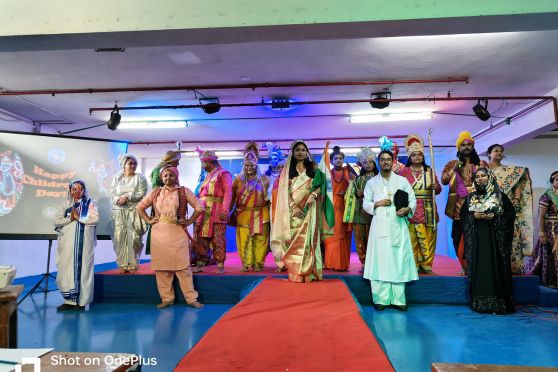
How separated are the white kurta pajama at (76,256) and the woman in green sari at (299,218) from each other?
2335 millimetres

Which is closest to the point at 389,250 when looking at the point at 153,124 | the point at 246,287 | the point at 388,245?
Answer: the point at 388,245

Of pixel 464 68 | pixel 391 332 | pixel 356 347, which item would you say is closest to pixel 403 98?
pixel 464 68

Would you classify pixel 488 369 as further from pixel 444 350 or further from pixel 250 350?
pixel 444 350

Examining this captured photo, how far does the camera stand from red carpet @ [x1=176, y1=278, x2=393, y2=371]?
177cm

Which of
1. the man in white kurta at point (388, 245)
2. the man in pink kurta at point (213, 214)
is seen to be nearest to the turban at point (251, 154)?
the man in pink kurta at point (213, 214)

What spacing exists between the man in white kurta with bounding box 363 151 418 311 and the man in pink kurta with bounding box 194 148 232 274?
1.96 m

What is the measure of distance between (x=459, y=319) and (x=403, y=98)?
4.28 m

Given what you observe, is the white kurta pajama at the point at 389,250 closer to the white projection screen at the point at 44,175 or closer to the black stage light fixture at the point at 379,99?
the black stage light fixture at the point at 379,99

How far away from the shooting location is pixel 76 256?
4.70 metres

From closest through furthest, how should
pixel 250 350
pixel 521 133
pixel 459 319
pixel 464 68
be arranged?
pixel 250 350
pixel 459 319
pixel 464 68
pixel 521 133

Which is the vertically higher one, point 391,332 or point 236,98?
point 236,98

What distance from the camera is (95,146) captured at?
604 cm

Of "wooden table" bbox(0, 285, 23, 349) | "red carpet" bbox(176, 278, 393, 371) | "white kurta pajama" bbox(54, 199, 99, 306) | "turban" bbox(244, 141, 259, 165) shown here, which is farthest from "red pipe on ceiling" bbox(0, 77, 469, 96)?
"wooden table" bbox(0, 285, 23, 349)

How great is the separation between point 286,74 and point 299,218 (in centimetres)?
257
